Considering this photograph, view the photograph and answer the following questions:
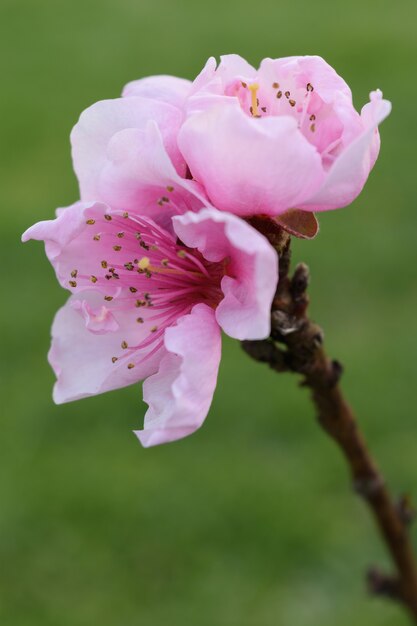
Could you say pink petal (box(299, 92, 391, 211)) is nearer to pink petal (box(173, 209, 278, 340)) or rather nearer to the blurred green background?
pink petal (box(173, 209, 278, 340))

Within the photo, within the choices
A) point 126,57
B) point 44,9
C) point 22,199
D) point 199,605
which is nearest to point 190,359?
point 199,605

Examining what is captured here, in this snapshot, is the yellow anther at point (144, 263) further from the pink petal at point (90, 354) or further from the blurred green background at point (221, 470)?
the blurred green background at point (221, 470)

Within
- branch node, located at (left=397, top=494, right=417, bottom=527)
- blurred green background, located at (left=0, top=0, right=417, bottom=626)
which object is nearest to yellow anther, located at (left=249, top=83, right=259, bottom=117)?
branch node, located at (left=397, top=494, right=417, bottom=527)

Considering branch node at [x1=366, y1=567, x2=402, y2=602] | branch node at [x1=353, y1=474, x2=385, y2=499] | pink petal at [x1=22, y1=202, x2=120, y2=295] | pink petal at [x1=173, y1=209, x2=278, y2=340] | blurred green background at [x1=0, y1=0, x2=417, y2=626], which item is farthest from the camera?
blurred green background at [x1=0, y1=0, x2=417, y2=626]

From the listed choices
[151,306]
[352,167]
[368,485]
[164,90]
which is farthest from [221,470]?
[352,167]

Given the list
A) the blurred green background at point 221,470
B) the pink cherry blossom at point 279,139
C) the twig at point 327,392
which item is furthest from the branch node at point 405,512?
the blurred green background at point 221,470

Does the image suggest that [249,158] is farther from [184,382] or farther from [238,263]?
[184,382]
